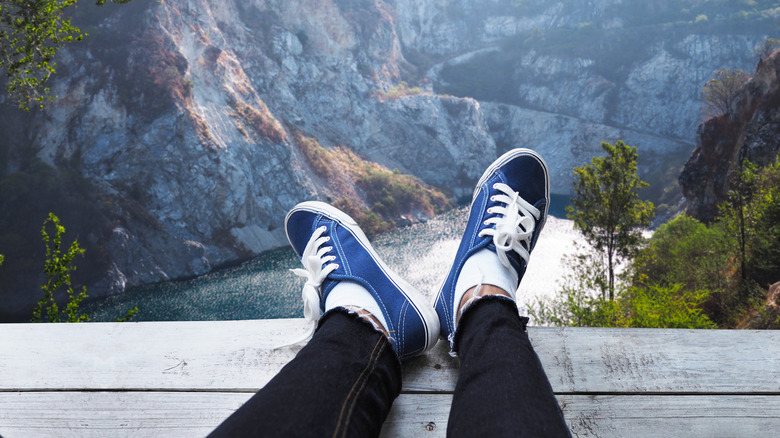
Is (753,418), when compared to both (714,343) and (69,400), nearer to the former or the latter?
(714,343)

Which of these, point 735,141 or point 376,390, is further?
point 735,141

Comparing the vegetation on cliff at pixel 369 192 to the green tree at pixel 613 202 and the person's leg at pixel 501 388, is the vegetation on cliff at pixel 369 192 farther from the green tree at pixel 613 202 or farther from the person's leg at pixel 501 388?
the person's leg at pixel 501 388

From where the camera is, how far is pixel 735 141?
237 inches

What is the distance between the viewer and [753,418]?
503mm

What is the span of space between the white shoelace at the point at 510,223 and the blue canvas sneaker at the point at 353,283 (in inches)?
7.7

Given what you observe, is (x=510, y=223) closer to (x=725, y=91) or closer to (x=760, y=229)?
(x=760, y=229)

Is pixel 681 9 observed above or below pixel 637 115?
above

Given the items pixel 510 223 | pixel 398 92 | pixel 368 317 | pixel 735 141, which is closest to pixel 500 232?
pixel 510 223

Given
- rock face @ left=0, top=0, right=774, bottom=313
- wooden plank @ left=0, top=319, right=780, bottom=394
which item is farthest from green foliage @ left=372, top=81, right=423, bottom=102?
wooden plank @ left=0, top=319, right=780, bottom=394

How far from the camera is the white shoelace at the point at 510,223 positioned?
79 centimetres

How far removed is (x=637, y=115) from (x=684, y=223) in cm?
2012

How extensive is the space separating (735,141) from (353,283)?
24.3ft

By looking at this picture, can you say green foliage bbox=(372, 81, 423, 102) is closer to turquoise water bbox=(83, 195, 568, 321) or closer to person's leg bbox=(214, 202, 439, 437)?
turquoise water bbox=(83, 195, 568, 321)

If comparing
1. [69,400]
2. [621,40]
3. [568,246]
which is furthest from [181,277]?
[621,40]
